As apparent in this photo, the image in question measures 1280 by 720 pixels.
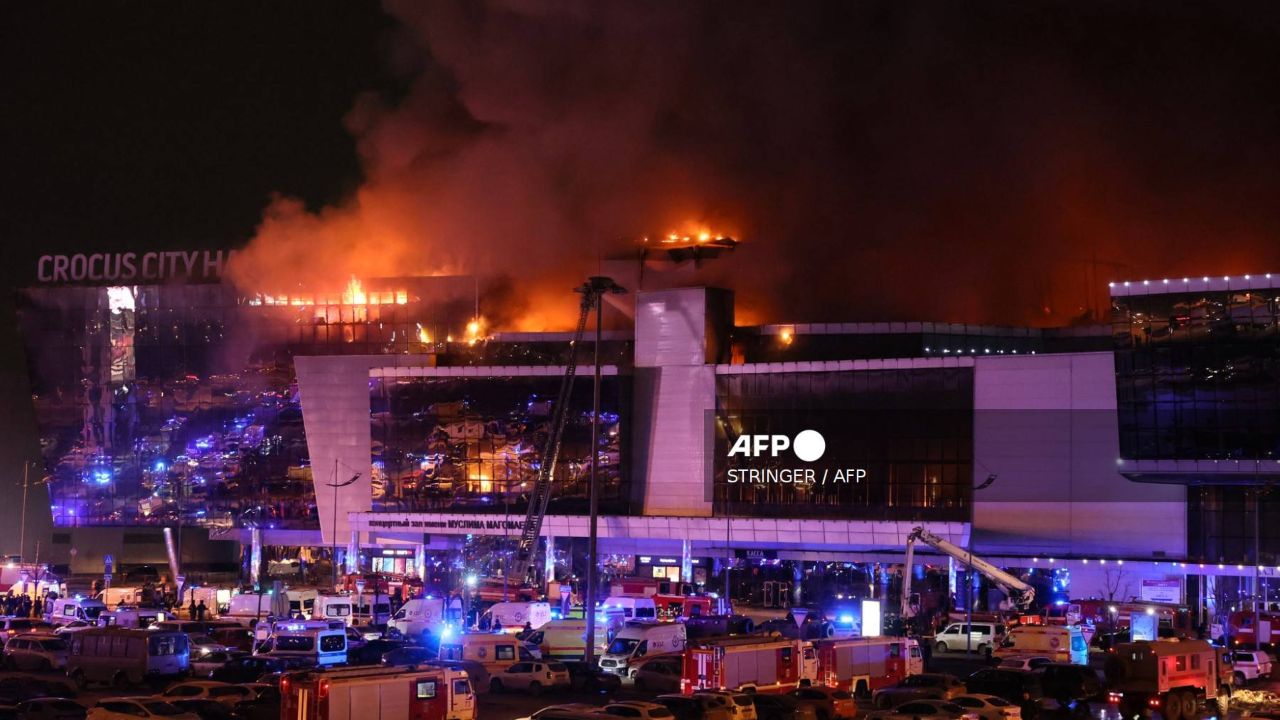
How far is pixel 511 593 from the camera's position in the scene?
65.0 meters

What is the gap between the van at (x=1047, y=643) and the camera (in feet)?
152

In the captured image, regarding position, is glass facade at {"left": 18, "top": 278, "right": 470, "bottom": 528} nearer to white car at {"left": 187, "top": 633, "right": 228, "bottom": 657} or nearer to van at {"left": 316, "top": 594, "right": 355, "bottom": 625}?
van at {"left": 316, "top": 594, "right": 355, "bottom": 625}

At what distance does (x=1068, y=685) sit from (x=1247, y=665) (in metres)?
10.8

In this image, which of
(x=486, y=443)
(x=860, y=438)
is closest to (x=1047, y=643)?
(x=860, y=438)

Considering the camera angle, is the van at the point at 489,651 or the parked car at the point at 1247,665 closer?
the van at the point at 489,651

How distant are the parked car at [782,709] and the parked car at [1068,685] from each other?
755 centimetres

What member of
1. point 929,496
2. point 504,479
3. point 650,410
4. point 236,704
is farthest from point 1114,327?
point 236,704

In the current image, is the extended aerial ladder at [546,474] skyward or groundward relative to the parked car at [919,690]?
skyward

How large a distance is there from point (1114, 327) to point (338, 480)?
149ft

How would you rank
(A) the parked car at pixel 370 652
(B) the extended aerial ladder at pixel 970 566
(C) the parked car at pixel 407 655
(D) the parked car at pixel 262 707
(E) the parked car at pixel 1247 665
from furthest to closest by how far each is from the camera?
1. (B) the extended aerial ladder at pixel 970 566
2. (A) the parked car at pixel 370 652
3. (E) the parked car at pixel 1247 665
4. (C) the parked car at pixel 407 655
5. (D) the parked car at pixel 262 707

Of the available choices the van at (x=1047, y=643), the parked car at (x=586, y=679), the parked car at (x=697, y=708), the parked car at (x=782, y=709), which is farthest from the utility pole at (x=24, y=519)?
the parked car at (x=697, y=708)

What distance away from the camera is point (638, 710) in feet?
101

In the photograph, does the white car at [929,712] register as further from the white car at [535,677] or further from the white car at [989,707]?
A: the white car at [535,677]

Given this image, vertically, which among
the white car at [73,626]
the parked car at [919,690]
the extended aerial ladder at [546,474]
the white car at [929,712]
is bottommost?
the white car at [73,626]
